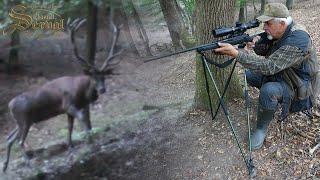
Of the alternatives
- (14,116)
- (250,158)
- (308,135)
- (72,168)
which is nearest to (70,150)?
(72,168)

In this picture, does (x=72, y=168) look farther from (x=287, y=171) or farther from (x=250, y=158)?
Result: (x=287, y=171)

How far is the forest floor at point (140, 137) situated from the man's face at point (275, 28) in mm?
1081

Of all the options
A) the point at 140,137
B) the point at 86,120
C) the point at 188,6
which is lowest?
the point at 140,137

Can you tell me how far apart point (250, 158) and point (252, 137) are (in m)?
0.35

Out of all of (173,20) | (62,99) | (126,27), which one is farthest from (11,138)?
(173,20)

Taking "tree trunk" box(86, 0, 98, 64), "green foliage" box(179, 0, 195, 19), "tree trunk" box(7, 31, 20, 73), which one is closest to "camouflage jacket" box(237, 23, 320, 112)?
"tree trunk" box(86, 0, 98, 64)

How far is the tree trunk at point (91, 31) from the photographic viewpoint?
352cm

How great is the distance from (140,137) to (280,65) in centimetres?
165

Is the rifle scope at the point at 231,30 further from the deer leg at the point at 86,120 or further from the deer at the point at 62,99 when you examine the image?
the deer leg at the point at 86,120

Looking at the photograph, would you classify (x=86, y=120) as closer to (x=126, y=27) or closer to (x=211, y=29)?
(x=126, y=27)

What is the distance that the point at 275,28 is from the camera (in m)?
4.20

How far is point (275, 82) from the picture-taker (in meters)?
4.33

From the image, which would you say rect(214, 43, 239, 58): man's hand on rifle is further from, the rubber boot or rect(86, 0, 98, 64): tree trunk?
rect(86, 0, 98, 64): tree trunk

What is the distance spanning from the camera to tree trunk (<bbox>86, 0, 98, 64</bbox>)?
352cm
